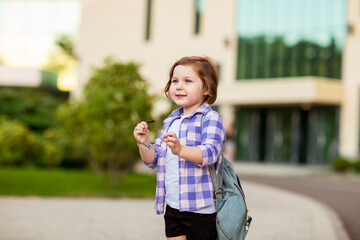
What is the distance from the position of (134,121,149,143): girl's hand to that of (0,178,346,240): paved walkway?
3129 millimetres

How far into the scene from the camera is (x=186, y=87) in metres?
3.12

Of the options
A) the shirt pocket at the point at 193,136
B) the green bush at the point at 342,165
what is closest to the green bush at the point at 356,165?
the green bush at the point at 342,165

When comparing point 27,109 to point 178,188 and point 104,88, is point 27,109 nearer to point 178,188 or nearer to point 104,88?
point 104,88

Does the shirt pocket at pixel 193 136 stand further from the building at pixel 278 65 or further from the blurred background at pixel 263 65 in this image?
the building at pixel 278 65

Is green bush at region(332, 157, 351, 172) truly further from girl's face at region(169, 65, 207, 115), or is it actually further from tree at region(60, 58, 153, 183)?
girl's face at region(169, 65, 207, 115)

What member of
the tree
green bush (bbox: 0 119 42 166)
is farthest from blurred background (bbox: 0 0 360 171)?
the tree

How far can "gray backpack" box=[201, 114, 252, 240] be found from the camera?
9.91 feet

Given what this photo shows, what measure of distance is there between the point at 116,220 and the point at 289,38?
A: 2204cm

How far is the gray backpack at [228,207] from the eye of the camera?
119 inches

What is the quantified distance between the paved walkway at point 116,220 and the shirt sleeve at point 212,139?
324cm

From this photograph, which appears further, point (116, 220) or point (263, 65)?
point (263, 65)

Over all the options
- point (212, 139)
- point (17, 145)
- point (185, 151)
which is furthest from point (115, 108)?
point (17, 145)

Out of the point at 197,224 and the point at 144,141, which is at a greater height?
the point at 144,141

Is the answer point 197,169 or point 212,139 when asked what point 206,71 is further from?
point 197,169
